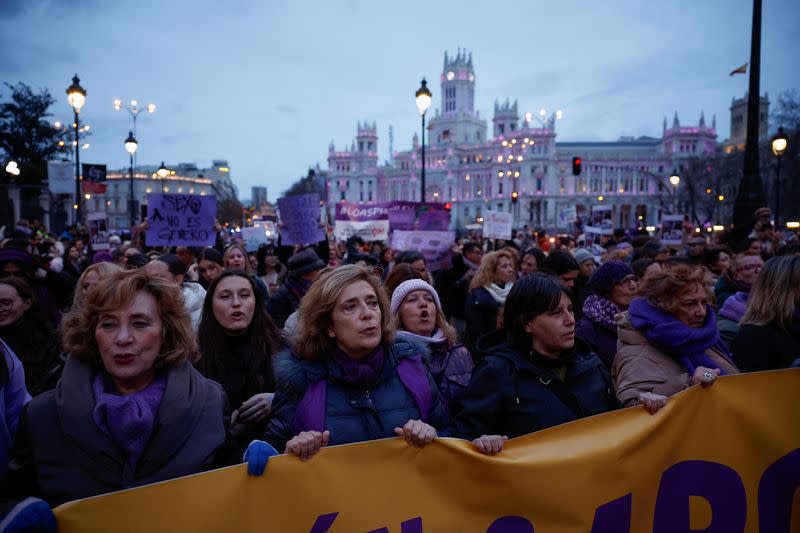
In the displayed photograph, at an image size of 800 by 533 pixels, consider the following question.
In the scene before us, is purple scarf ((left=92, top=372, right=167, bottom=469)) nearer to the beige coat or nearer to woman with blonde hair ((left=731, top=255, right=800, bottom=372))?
the beige coat

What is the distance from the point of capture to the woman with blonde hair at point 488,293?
20.3 feet

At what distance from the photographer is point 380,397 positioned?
2.80 metres

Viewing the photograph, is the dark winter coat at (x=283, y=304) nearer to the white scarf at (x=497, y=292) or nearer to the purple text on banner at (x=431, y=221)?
the white scarf at (x=497, y=292)

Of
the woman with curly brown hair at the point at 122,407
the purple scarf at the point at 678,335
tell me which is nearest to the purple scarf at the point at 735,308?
the purple scarf at the point at 678,335

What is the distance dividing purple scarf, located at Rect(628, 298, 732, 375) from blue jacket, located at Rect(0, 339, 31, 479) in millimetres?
3262

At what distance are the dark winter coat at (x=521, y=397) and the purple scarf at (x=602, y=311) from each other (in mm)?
1452

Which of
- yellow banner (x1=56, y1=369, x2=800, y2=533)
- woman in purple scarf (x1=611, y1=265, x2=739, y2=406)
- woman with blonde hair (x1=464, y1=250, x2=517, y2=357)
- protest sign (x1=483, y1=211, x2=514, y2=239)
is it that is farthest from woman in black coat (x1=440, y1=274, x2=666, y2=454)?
protest sign (x1=483, y1=211, x2=514, y2=239)

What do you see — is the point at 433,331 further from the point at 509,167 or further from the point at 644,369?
the point at 509,167

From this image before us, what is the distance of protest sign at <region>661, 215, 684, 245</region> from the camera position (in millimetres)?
14062

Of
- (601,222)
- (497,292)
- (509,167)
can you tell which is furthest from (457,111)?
(497,292)

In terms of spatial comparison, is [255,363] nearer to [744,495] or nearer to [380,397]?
[380,397]

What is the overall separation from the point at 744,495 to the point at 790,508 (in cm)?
30

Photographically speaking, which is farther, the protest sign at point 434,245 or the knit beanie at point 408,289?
the protest sign at point 434,245

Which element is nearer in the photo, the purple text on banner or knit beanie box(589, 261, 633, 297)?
knit beanie box(589, 261, 633, 297)
